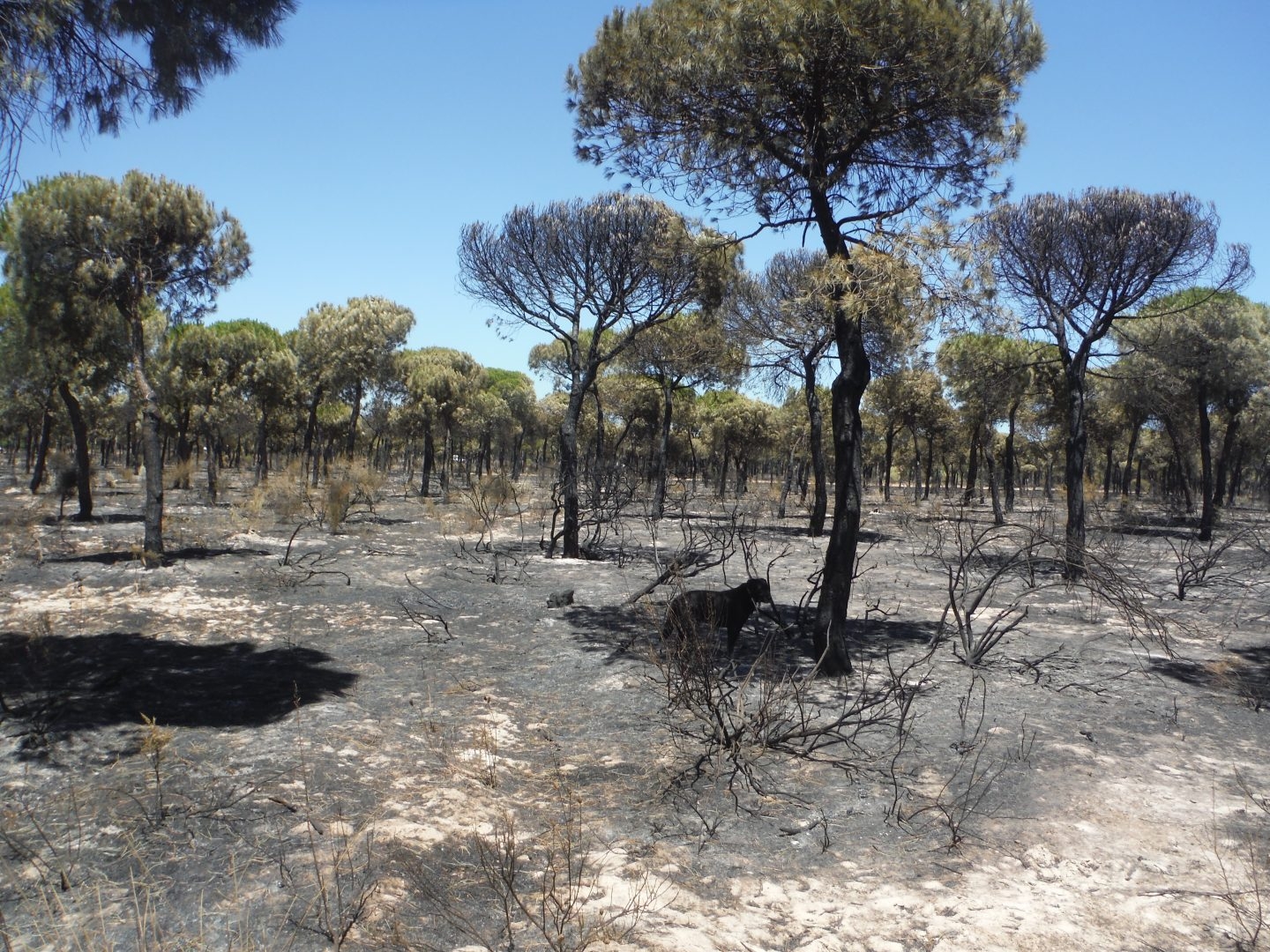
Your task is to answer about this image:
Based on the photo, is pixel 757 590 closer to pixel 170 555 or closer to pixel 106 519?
pixel 170 555

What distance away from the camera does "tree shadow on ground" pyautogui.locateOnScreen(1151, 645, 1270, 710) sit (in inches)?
308

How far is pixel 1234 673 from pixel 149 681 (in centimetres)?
1095

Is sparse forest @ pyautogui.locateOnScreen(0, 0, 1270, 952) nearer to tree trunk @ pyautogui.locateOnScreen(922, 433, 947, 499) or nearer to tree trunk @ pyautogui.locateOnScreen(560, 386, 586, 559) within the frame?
tree trunk @ pyautogui.locateOnScreen(560, 386, 586, 559)

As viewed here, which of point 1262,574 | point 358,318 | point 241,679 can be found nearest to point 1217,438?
point 1262,574

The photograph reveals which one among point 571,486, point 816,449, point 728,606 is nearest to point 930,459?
point 816,449

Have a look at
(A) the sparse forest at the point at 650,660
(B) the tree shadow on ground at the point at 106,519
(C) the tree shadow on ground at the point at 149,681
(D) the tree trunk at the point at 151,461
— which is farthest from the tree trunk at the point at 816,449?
(B) the tree shadow on ground at the point at 106,519

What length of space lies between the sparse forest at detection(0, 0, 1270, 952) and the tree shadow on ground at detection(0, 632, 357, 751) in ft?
0.17

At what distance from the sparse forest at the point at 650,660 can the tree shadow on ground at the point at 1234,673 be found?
66 millimetres

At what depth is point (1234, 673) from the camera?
28.0ft

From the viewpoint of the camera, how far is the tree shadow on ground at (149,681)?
6.18 m

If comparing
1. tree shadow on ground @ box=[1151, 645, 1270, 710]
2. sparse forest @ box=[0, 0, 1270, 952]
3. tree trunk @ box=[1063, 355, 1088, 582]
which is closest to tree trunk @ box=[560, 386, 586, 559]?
sparse forest @ box=[0, 0, 1270, 952]

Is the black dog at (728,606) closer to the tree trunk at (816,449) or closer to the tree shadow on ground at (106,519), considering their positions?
the tree trunk at (816,449)

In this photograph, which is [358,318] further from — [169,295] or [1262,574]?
[1262,574]

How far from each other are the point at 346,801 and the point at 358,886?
3.89 ft
